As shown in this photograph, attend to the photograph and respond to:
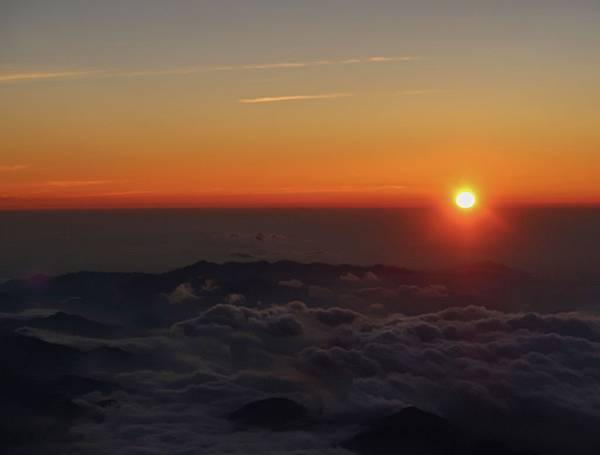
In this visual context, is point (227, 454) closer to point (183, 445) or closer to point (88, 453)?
point (183, 445)

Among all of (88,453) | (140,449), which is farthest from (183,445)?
(88,453)

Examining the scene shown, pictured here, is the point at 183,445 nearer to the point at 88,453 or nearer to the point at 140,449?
the point at 140,449

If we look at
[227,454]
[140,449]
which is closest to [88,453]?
[140,449]

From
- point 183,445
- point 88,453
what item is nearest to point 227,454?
point 183,445
